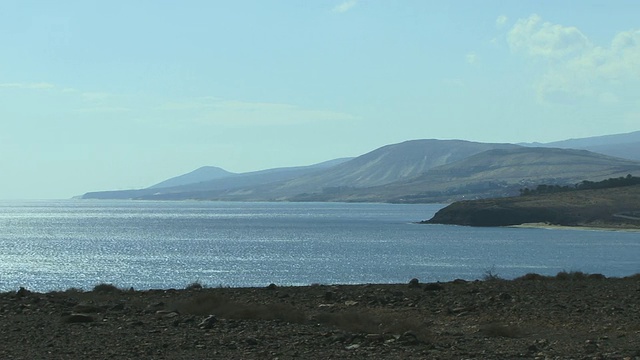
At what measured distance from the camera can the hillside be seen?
533 feet

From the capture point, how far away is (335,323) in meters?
17.7

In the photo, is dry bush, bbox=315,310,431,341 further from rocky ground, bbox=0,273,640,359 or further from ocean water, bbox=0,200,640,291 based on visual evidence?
ocean water, bbox=0,200,640,291

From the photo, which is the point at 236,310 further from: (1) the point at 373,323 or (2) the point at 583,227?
(2) the point at 583,227

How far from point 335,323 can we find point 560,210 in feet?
521

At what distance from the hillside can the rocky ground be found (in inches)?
5525

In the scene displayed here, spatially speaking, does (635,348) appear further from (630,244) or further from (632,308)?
(630,244)

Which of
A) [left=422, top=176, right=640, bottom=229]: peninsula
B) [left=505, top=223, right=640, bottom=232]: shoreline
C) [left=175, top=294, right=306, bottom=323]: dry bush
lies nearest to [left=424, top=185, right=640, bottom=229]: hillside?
[left=422, top=176, right=640, bottom=229]: peninsula

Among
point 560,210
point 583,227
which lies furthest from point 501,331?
point 560,210

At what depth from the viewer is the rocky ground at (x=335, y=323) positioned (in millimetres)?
14617

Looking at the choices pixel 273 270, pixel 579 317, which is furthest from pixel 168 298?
pixel 273 270

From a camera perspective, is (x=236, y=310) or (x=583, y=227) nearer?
(x=236, y=310)

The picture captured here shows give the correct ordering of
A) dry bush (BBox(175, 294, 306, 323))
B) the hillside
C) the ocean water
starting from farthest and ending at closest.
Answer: the hillside < the ocean water < dry bush (BBox(175, 294, 306, 323))

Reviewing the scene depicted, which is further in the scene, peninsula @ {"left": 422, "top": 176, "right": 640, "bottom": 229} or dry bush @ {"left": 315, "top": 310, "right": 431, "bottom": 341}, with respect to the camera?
peninsula @ {"left": 422, "top": 176, "right": 640, "bottom": 229}

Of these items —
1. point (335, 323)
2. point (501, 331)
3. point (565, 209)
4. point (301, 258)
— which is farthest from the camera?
point (565, 209)
